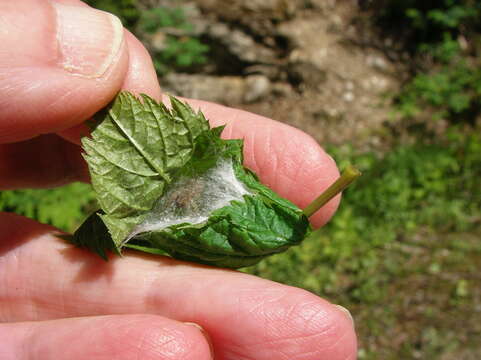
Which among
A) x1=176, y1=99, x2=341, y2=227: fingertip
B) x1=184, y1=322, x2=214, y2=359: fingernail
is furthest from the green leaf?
x1=176, y1=99, x2=341, y2=227: fingertip

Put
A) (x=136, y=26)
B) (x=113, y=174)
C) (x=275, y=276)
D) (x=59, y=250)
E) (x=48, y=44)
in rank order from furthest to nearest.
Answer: (x=136, y=26) < (x=275, y=276) < (x=59, y=250) < (x=113, y=174) < (x=48, y=44)

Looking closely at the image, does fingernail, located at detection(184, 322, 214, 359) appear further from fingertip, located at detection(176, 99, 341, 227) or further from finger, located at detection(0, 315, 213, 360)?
fingertip, located at detection(176, 99, 341, 227)

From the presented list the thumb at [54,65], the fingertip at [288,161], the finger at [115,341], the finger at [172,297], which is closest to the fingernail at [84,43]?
the thumb at [54,65]

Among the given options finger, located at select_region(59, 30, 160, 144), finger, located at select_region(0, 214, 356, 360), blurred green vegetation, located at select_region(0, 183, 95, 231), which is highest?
finger, located at select_region(59, 30, 160, 144)

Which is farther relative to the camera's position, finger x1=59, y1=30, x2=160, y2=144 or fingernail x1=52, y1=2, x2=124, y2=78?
finger x1=59, y1=30, x2=160, y2=144

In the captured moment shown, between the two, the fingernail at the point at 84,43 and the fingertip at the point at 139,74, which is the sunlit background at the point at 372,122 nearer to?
the fingertip at the point at 139,74

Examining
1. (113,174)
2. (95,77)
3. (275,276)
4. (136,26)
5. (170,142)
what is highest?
(95,77)


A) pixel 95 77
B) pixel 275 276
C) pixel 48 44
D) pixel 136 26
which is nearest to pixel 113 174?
pixel 95 77

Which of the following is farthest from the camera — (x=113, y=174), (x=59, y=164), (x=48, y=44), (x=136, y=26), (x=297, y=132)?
(x=136, y=26)

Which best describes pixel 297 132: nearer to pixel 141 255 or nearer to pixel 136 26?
pixel 141 255
